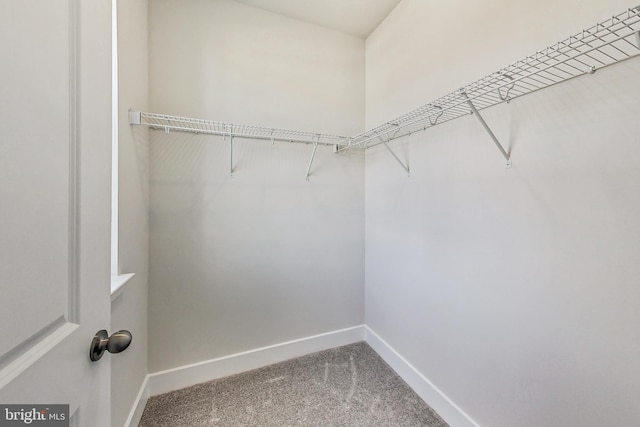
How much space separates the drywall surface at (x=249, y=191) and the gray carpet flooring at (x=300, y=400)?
0.71 ft

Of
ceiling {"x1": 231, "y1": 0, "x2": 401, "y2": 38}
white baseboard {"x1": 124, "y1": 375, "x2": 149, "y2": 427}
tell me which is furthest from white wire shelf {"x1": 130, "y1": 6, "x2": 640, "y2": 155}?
white baseboard {"x1": 124, "y1": 375, "x2": 149, "y2": 427}

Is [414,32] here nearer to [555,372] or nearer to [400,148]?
[400,148]

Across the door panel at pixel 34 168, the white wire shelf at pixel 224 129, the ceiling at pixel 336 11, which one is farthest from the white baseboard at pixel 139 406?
the ceiling at pixel 336 11

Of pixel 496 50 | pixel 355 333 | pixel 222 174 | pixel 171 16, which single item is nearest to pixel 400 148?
pixel 496 50

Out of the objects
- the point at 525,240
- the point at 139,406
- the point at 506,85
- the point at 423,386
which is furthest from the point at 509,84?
the point at 139,406

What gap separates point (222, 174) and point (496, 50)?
5.64ft

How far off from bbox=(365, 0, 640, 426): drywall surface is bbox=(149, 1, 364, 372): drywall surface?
56cm

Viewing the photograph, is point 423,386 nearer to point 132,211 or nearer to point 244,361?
point 244,361

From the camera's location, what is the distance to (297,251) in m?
1.93

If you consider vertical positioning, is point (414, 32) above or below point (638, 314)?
above

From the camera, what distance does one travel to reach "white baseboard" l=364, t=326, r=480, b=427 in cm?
131

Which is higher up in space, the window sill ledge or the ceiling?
the ceiling

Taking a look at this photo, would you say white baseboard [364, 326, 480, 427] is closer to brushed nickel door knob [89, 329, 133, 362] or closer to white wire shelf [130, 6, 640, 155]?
white wire shelf [130, 6, 640, 155]

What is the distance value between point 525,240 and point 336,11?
2.00 metres
